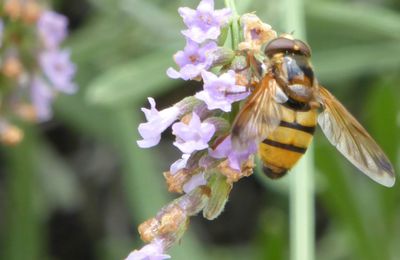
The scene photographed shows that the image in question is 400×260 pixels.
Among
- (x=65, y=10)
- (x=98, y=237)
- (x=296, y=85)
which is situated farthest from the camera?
(x=65, y=10)

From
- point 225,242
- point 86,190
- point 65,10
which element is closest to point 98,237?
point 86,190

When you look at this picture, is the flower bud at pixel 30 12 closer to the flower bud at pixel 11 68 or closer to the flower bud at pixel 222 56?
the flower bud at pixel 11 68

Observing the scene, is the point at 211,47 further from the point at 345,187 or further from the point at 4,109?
the point at 345,187

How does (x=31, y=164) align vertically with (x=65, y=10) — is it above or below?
below

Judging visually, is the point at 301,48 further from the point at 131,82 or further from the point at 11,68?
the point at 131,82

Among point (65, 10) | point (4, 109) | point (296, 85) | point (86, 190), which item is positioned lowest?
point (296, 85)

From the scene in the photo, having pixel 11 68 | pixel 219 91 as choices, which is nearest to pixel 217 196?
pixel 219 91

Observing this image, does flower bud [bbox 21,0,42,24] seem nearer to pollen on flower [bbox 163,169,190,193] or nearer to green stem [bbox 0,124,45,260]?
green stem [bbox 0,124,45,260]

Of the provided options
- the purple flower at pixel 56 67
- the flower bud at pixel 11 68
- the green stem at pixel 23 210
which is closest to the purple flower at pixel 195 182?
the flower bud at pixel 11 68
